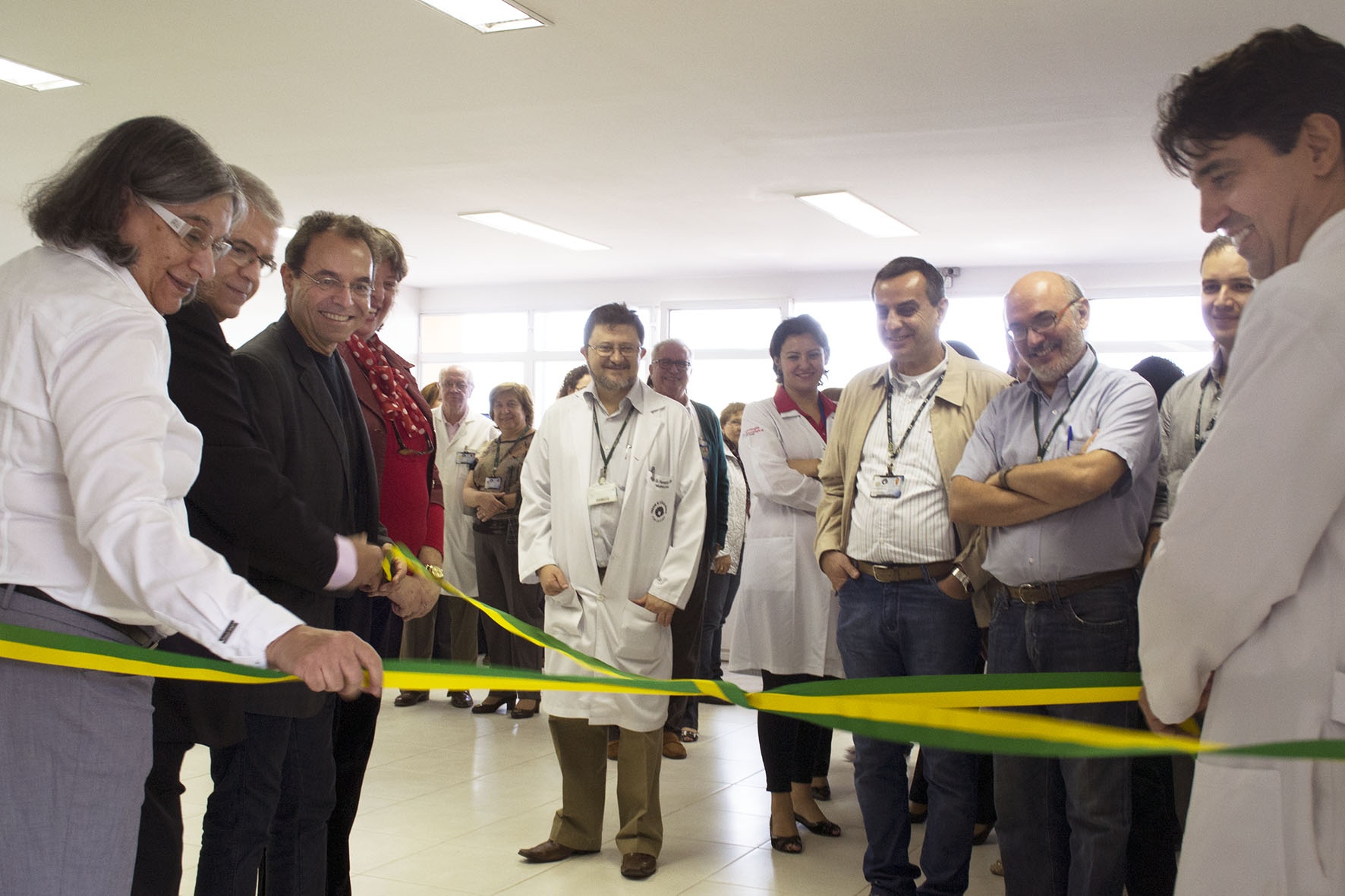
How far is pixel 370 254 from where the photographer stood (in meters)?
2.89

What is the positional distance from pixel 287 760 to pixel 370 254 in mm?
1298

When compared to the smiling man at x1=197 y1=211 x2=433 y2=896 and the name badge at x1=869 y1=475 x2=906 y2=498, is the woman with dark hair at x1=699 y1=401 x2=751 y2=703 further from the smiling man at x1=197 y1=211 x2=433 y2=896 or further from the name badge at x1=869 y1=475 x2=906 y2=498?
the smiling man at x1=197 y1=211 x2=433 y2=896

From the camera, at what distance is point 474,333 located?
15.2 metres

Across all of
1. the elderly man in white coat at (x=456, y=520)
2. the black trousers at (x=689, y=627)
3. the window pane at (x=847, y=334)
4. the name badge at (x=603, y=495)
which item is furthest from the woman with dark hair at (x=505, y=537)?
the window pane at (x=847, y=334)

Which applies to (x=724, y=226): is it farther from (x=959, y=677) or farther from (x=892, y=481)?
(x=959, y=677)

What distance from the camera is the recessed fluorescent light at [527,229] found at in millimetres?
10219

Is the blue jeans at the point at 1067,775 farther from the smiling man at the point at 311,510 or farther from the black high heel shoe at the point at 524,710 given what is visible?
the black high heel shoe at the point at 524,710

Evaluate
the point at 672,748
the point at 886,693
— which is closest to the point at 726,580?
the point at 672,748

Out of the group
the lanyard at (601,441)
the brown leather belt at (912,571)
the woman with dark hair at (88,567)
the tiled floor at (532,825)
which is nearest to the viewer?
the woman with dark hair at (88,567)

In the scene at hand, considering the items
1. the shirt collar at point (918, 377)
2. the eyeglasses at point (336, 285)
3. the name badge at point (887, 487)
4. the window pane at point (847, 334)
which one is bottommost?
the name badge at point (887, 487)

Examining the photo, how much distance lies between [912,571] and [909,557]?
4 cm

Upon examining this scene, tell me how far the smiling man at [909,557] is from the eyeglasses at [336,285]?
1644 millimetres

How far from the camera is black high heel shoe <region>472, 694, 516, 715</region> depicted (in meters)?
6.64

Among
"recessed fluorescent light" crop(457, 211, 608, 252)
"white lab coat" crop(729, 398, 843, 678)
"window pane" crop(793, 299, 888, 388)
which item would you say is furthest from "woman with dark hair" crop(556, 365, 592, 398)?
"window pane" crop(793, 299, 888, 388)
